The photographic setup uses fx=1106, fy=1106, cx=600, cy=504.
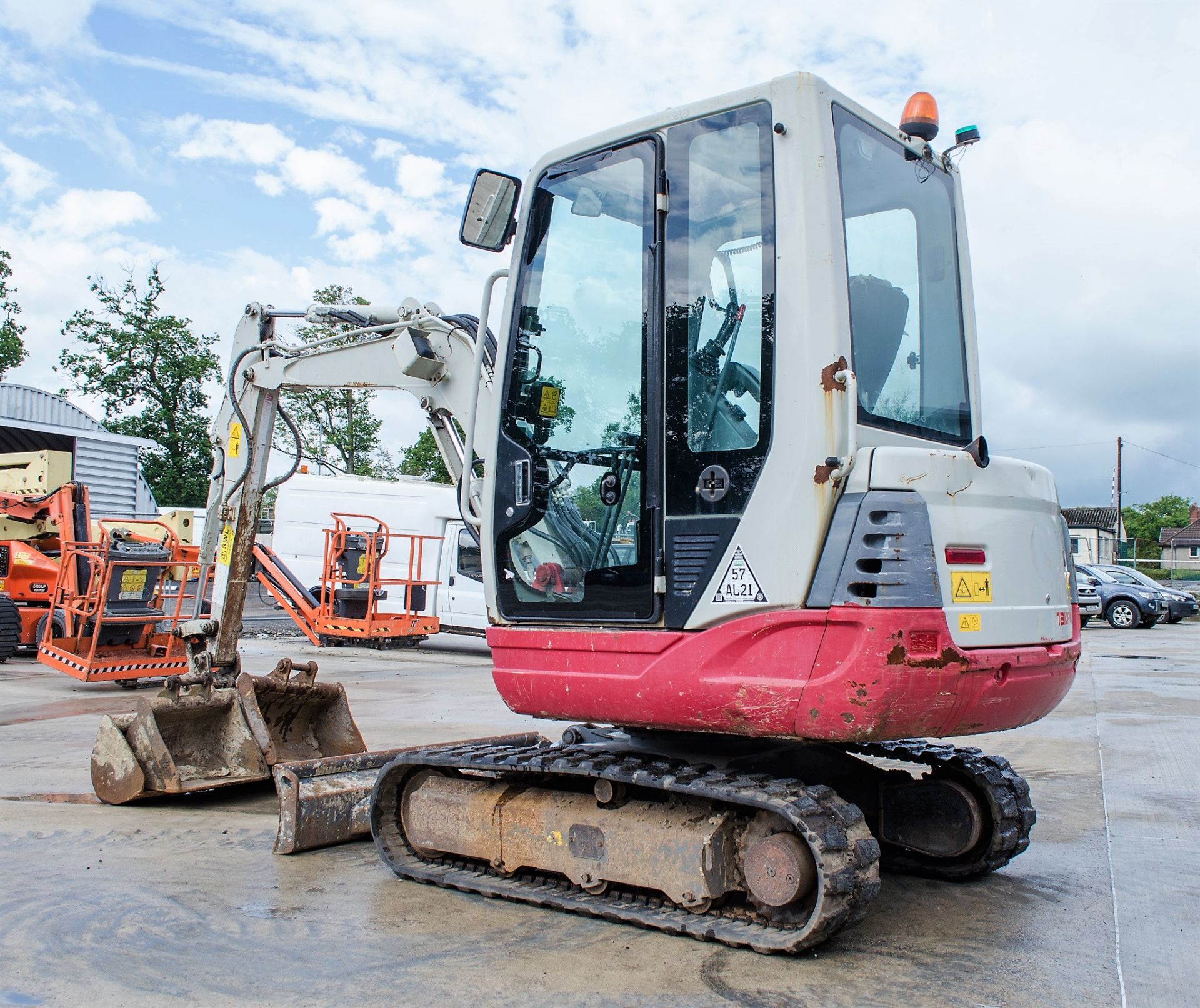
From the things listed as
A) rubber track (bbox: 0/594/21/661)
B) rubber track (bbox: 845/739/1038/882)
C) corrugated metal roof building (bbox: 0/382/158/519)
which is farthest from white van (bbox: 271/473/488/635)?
rubber track (bbox: 845/739/1038/882)

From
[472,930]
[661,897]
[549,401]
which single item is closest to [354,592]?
[549,401]

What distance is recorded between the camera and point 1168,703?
11.2m

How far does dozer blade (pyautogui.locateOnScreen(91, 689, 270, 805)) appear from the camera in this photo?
5980 mm

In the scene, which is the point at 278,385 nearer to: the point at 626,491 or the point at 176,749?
the point at 176,749

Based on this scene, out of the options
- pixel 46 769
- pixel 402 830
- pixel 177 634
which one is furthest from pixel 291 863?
pixel 46 769

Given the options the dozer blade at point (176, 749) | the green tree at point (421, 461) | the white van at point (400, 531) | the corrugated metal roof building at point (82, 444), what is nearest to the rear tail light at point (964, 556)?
the dozer blade at point (176, 749)

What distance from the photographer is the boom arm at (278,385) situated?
5.57m

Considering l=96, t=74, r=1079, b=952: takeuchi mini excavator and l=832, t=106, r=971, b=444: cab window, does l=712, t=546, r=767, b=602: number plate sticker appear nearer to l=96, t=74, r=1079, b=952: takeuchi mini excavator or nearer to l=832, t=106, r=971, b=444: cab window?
l=96, t=74, r=1079, b=952: takeuchi mini excavator

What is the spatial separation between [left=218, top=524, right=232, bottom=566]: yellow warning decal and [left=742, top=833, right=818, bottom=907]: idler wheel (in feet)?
12.5

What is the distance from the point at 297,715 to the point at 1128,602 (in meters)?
22.6

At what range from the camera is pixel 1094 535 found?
161ft

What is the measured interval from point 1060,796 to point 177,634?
5.47m

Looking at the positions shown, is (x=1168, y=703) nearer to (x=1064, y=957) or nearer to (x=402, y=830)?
(x=1064, y=957)

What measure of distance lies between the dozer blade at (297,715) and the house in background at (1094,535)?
28715mm
